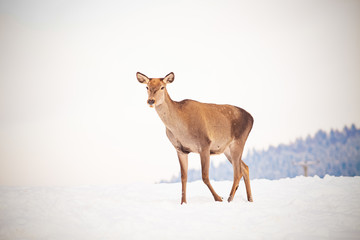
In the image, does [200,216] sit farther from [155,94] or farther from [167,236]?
[155,94]

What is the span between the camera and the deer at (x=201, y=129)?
623cm

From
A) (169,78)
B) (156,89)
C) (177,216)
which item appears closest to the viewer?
(177,216)

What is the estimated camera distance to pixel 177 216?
5.00 metres

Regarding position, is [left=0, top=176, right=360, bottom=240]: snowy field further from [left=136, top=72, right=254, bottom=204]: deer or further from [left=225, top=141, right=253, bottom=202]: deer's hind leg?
[left=136, top=72, right=254, bottom=204]: deer

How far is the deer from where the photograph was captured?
623 cm

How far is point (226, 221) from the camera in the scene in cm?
467

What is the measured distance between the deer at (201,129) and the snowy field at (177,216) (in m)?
0.72

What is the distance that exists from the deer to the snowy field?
0.72 m

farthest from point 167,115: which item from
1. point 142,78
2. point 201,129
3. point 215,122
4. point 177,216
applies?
point 177,216

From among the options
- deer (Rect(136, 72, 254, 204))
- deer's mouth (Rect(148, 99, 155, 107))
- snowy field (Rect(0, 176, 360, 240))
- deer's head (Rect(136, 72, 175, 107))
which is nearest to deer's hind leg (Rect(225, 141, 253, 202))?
deer (Rect(136, 72, 254, 204))

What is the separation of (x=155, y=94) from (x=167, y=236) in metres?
2.78

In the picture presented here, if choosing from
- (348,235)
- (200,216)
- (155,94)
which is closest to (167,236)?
(200,216)

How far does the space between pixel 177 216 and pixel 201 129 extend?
1925 millimetres

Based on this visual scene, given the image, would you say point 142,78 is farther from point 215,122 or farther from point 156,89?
point 215,122
